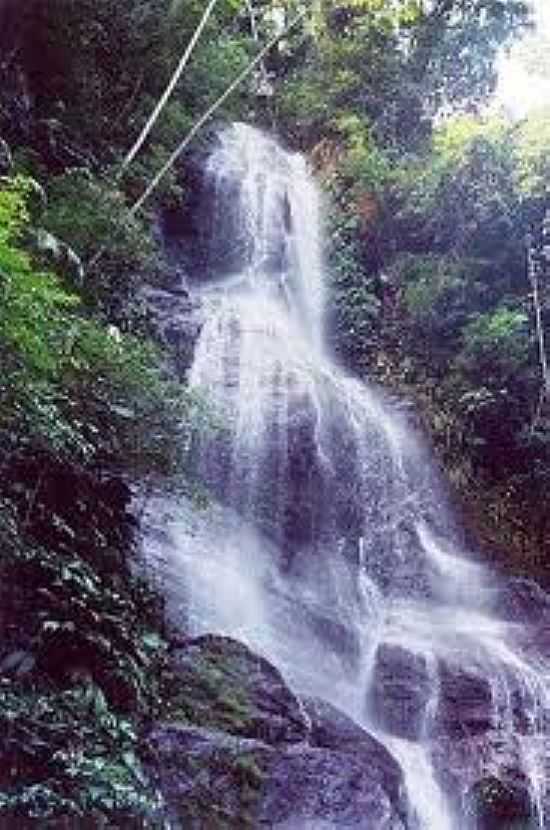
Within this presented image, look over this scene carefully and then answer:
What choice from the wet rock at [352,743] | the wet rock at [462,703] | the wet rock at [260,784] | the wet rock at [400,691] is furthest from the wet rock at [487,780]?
the wet rock at [260,784]

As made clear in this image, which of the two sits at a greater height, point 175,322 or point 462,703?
point 175,322

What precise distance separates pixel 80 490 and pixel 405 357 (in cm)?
1085

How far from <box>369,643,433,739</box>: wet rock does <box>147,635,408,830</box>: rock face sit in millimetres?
2183

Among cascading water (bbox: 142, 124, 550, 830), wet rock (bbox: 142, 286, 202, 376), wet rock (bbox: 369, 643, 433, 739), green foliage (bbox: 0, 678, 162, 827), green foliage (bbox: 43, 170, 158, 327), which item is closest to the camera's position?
green foliage (bbox: 0, 678, 162, 827)

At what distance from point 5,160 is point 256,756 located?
647 cm

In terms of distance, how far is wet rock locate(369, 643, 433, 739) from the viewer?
35.1 ft

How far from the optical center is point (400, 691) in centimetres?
1091

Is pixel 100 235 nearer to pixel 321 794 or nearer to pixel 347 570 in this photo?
pixel 347 570

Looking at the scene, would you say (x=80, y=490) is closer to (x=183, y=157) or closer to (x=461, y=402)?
(x=461, y=402)

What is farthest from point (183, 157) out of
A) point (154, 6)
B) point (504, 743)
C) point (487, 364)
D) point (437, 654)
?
point (504, 743)

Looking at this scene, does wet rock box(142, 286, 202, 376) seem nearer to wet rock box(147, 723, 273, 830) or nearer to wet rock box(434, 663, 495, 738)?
wet rock box(434, 663, 495, 738)

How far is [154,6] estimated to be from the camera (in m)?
14.3

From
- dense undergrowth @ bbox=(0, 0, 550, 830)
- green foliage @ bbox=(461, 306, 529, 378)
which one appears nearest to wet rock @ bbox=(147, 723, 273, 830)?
dense undergrowth @ bbox=(0, 0, 550, 830)

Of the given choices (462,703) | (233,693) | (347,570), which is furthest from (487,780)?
(347,570)
